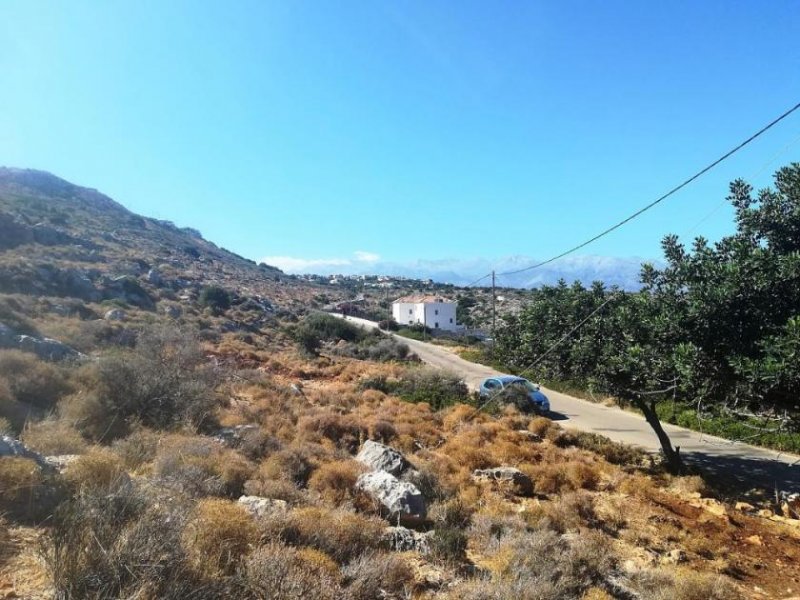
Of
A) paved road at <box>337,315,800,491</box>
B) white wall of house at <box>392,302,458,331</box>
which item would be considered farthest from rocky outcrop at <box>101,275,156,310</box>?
white wall of house at <box>392,302,458,331</box>

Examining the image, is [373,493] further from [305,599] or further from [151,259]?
[151,259]

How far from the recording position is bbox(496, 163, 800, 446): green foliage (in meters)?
7.26

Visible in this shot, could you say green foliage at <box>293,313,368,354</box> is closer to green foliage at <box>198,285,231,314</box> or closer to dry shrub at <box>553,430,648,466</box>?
green foliage at <box>198,285,231,314</box>

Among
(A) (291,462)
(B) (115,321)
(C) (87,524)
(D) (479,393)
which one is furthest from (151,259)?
(C) (87,524)

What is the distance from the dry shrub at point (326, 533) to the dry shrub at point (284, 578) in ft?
1.71

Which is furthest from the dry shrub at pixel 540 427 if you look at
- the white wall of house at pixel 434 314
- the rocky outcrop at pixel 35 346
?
the white wall of house at pixel 434 314

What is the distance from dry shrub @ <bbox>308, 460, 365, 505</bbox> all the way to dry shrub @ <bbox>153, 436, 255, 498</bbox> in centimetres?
116

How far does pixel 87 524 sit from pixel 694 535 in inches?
372

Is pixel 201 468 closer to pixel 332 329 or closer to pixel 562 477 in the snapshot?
pixel 562 477

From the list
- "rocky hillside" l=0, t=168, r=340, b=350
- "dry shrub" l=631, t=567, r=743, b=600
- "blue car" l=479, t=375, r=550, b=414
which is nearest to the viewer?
"dry shrub" l=631, t=567, r=743, b=600

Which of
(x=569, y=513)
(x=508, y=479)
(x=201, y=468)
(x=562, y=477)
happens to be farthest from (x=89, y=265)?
(x=569, y=513)

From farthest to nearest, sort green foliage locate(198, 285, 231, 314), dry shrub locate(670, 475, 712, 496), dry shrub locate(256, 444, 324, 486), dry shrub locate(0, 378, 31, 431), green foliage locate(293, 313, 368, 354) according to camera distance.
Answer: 1. green foliage locate(198, 285, 231, 314)
2. green foliage locate(293, 313, 368, 354)
3. dry shrub locate(670, 475, 712, 496)
4. dry shrub locate(0, 378, 31, 431)
5. dry shrub locate(256, 444, 324, 486)

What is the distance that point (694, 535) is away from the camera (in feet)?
27.9

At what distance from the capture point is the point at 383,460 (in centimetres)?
958
